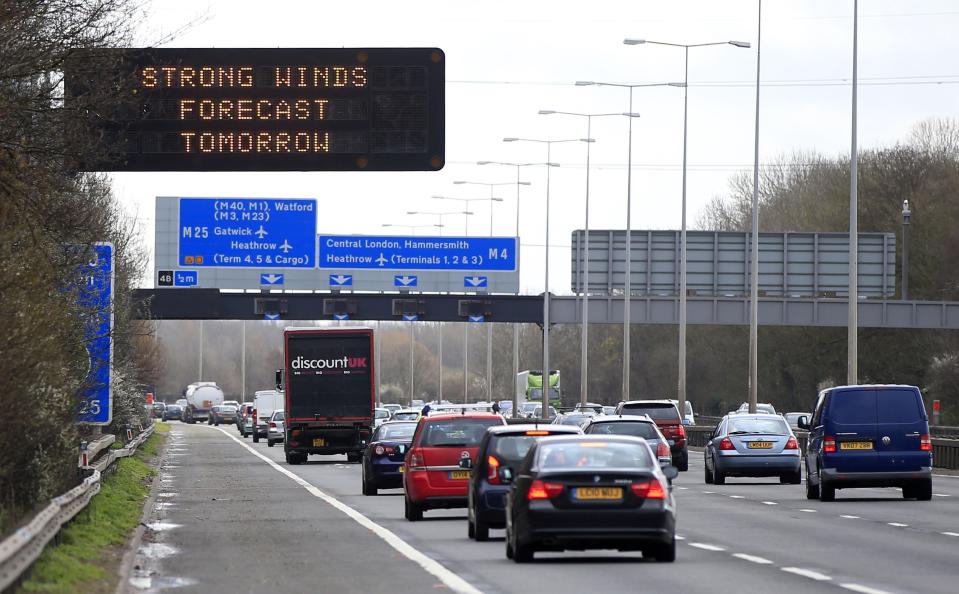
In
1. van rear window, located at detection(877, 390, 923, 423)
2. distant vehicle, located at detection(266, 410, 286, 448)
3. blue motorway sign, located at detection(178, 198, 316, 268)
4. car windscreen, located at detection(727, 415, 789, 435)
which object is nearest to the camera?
van rear window, located at detection(877, 390, 923, 423)

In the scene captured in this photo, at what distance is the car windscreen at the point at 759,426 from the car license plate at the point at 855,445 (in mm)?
7239

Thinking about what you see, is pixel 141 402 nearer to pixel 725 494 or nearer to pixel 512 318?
pixel 512 318

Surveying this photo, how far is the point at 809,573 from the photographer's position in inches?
663

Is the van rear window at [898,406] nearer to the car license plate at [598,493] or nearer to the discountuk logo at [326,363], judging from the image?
the car license plate at [598,493]

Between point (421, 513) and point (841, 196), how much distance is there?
210 feet

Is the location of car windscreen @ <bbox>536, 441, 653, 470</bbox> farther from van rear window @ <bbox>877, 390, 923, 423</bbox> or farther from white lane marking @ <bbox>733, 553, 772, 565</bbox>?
van rear window @ <bbox>877, 390, 923, 423</bbox>

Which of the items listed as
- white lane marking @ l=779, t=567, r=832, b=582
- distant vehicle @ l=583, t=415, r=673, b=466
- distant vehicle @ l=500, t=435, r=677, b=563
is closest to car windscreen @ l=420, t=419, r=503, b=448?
distant vehicle @ l=500, t=435, r=677, b=563

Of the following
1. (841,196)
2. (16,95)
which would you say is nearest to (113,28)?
(16,95)

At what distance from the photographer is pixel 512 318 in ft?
242

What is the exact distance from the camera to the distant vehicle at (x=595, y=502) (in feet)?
57.6

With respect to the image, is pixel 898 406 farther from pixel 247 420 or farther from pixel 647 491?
pixel 247 420

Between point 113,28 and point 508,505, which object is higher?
point 113,28

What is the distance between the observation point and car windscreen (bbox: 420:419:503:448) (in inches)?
1019

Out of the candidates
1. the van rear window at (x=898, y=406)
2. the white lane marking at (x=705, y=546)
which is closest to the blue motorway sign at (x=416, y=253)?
the van rear window at (x=898, y=406)
